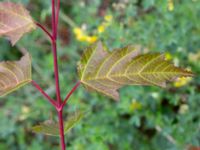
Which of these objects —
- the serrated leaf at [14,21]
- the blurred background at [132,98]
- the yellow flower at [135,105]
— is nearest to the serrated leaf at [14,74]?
the serrated leaf at [14,21]

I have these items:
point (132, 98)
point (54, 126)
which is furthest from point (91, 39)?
point (54, 126)

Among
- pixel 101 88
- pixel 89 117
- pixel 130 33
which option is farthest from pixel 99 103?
pixel 101 88

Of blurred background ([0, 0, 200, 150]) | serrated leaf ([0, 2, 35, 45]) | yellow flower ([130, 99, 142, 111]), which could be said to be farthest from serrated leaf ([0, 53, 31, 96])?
yellow flower ([130, 99, 142, 111])

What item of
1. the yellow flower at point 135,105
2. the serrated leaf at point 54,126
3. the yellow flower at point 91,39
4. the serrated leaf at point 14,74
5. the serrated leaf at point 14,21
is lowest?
the yellow flower at point 135,105

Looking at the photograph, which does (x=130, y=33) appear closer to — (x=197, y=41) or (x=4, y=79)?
(x=197, y=41)

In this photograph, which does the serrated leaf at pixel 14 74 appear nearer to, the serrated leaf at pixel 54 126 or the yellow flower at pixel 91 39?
the serrated leaf at pixel 54 126

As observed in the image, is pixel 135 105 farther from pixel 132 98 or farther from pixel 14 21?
pixel 14 21
